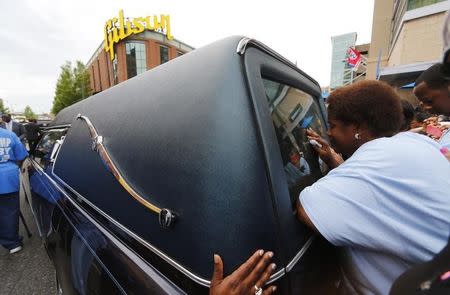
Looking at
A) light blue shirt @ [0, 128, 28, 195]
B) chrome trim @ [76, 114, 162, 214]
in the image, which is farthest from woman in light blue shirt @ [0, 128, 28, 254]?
chrome trim @ [76, 114, 162, 214]

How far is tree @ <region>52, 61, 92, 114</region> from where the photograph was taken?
33031 millimetres

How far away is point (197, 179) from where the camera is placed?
0.83m

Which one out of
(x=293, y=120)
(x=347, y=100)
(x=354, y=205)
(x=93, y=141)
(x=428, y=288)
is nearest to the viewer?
(x=428, y=288)

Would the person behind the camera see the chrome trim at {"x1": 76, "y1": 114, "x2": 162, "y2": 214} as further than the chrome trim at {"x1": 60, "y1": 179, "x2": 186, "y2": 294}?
Yes

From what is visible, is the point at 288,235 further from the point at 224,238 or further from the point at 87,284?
the point at 87,284

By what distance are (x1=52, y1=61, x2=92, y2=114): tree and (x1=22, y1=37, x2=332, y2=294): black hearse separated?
119 feet

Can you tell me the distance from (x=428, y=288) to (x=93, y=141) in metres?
1.55

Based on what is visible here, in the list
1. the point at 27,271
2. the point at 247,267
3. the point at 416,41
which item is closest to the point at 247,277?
the point at 247,267

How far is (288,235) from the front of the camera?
82cm

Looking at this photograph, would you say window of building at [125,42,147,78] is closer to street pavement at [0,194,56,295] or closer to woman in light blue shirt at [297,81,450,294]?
street pavement at [0,194,56,295]

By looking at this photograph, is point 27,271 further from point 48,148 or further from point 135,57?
point 135,57

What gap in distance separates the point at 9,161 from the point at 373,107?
4.18 meters

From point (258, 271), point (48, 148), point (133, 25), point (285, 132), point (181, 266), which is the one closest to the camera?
point (258, 271)

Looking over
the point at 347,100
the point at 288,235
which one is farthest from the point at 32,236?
the point at 347,100
